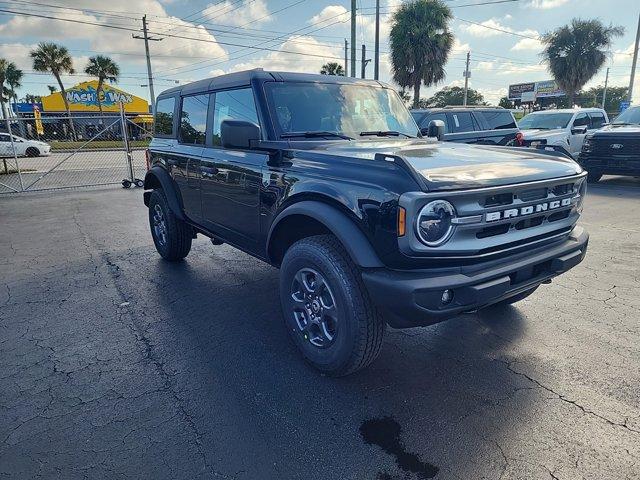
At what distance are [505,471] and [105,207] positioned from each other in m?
9.52

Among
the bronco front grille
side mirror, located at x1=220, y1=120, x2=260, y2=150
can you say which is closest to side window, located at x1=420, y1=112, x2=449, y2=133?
the bronco front grille

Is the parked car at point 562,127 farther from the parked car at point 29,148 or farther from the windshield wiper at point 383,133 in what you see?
the parked car at point 29,148

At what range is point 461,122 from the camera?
10367mm

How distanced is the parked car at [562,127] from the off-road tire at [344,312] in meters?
10.3

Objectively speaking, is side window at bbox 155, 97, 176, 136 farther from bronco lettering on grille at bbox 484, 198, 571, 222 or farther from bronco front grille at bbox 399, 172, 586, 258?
bronco lettering on grille at bbox 484, 198, 571, 222

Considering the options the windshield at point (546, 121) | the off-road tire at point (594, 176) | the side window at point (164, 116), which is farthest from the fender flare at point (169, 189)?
the windshield at point (546, 121)

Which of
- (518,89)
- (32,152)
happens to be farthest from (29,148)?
(518,89)

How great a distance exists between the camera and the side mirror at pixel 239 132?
123 inches

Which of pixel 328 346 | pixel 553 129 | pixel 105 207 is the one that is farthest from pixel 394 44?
pixel 328 346

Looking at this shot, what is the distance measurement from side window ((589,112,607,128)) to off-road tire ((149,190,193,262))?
12862mm

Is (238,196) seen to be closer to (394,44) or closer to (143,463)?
(143,463)

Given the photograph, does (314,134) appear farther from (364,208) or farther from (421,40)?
(421,40)

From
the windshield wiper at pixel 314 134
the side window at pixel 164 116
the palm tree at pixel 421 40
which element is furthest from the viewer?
the palm tree at pixel 421 40

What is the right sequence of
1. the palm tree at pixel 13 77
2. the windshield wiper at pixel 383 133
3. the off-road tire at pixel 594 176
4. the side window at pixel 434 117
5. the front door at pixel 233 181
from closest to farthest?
the front door at pixel 233 181
the windshield wiper at pixel 383 133
the side window at pixel 434 117
the off-road tire at pixel 594 176
the palm tree at pixel 13 77
